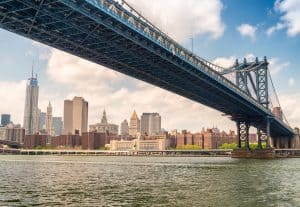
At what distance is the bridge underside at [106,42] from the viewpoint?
38.9 m

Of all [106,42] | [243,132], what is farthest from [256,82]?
Answer: [106,42]

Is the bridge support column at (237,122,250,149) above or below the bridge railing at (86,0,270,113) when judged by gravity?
below

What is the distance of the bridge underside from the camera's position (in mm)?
38938

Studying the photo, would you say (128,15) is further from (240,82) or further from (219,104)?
(240,82)

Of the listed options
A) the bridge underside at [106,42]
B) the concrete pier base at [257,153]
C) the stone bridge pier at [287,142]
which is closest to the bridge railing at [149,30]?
the bridge underside at [106,42]

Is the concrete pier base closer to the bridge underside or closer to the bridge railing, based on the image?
the bridge underside

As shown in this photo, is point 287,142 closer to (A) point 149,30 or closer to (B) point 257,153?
(B) point 257,153

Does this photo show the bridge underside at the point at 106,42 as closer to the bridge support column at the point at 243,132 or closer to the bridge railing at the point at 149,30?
the bridge railing at the point at 149,30

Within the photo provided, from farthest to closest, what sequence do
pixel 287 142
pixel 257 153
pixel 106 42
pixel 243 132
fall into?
pixel 287 142 < pixel 243 132 < pixel 257 153 < pixel 106 42

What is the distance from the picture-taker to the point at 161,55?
2180 inches

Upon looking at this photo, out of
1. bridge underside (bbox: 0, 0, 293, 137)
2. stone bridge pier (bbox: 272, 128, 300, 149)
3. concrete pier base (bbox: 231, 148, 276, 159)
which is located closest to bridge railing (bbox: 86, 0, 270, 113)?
bridge underside (bbox: 0, 0, 293, 137)

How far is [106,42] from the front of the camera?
1912 inches

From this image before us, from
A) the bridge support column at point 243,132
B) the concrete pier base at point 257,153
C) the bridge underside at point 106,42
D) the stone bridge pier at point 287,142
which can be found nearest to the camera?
the bridge underside at point 106,42

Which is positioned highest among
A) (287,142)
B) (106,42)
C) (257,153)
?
(106,42)
